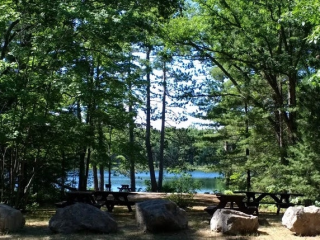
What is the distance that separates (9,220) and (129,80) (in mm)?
5216

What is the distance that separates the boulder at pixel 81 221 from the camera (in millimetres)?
7388

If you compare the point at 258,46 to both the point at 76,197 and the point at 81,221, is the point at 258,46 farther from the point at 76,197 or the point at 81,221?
the point at 81,221

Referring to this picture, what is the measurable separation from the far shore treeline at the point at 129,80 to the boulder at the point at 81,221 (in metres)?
2.25

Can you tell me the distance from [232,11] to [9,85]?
8411mm

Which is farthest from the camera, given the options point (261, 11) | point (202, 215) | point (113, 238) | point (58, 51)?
point (261, 11)

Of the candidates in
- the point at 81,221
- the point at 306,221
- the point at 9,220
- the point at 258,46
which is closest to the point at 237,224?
the point at 306,221

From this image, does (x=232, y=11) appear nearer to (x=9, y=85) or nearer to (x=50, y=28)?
(x=50, y=28)

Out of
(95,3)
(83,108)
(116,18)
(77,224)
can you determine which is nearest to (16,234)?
(77,224)

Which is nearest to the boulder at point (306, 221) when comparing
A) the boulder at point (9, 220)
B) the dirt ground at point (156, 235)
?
the dirt ground at point (156, 235)

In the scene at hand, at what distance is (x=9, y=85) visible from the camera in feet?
27.8

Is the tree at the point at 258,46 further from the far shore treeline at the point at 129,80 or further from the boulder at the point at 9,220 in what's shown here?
the boulder at the point at 9,220

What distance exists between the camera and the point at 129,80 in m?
11.0

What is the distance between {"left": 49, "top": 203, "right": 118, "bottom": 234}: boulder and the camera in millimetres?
7388

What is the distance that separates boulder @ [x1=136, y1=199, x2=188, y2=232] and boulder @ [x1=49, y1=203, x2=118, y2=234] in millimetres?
620
